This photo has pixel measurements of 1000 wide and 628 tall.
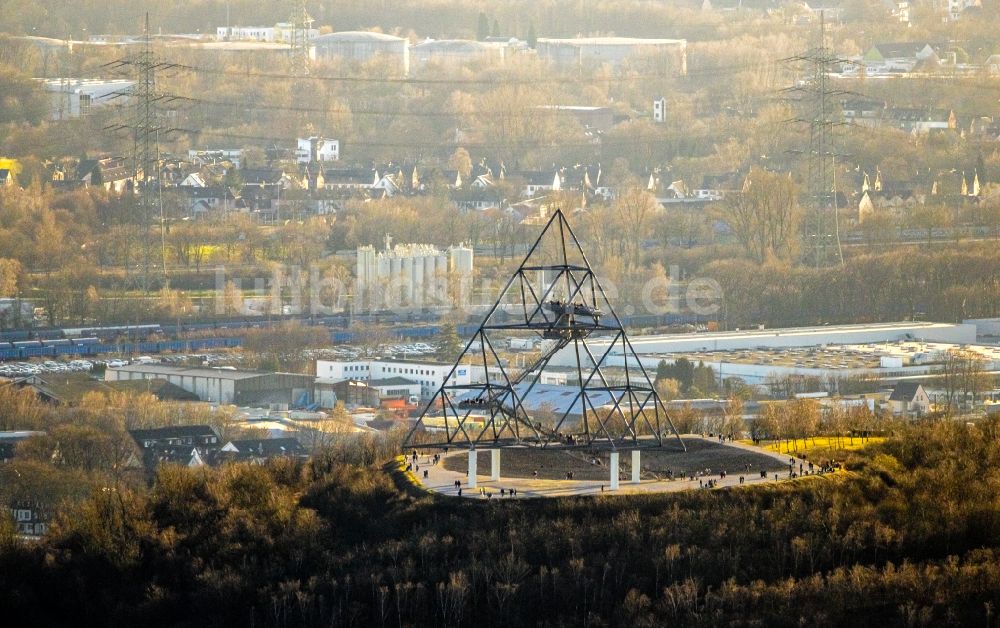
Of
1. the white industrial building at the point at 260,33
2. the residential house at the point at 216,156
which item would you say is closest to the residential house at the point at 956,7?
the white industrial building at the point at 260,33

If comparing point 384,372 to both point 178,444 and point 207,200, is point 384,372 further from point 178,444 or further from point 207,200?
point 207,200

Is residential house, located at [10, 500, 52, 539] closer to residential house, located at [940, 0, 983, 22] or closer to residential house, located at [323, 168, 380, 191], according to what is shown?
residential house, located at [323, 168, 380, 191]

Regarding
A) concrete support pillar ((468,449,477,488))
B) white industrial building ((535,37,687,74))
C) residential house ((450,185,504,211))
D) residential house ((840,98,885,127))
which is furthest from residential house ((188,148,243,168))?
concrete support pillar ((468,449,477,488))

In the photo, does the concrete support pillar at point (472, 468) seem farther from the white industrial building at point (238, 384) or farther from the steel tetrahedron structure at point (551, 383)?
the white industrial building at point (238, 384)

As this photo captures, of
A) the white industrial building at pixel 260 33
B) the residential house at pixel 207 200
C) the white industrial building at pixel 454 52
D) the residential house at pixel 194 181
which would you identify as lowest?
the residential house at pixel 207 200

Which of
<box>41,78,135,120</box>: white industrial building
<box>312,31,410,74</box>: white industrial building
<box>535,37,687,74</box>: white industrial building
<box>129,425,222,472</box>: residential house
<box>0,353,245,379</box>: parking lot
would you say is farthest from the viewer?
<box>535,37,687,74</box>: white industrial building
